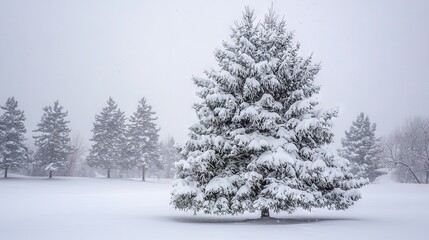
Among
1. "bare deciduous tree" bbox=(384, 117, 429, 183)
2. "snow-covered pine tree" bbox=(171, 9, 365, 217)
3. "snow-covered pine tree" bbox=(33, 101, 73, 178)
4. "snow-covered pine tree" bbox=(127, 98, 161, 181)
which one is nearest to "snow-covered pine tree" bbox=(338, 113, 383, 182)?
"bare deciduous tree" bbox=(384, 117, 429, 183)

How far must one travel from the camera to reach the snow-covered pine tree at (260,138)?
50.0 feet

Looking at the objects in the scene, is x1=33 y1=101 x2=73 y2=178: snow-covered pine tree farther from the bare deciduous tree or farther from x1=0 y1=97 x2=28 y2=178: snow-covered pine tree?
the bare deciduous tree

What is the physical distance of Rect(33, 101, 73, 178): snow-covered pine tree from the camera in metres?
56.9

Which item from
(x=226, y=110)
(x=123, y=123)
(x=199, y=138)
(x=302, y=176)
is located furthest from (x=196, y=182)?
(x=123, y=123)

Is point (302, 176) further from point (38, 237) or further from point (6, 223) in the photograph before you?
point (6, 223)

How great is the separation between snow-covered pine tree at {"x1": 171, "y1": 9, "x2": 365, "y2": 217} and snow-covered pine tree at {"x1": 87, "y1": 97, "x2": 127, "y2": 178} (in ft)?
163

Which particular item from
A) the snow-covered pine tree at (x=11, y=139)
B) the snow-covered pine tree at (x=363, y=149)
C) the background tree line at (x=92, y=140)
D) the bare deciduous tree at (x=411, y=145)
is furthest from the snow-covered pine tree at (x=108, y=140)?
the bare deciduous tree at (x=411, y=145)

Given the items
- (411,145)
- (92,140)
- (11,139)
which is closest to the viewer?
(11,139)

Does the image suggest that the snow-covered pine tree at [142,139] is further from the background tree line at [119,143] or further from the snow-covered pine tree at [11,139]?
the snow-covered pine tree at [11,139]

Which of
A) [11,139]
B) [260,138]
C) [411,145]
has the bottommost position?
[260,138]

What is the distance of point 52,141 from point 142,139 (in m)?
15.4

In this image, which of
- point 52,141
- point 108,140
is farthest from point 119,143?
point 52,141

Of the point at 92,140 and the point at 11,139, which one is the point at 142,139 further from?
the point at 11,139

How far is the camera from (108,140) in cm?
6425
